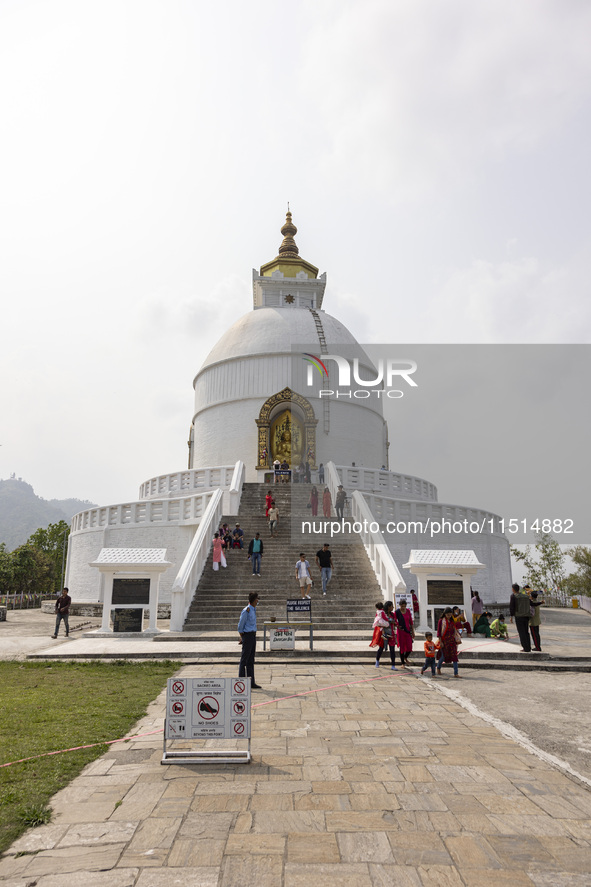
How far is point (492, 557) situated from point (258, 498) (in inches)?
362

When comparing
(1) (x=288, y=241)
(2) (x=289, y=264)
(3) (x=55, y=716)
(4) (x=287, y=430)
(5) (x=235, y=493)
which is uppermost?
(1) (x=288, y=241)

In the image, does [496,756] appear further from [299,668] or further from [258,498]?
[258,498]

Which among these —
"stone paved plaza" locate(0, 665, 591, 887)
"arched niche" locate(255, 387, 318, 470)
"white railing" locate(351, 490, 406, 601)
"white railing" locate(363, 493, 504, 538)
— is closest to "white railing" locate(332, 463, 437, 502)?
"white railing" locate(363, 493, 504, 538)

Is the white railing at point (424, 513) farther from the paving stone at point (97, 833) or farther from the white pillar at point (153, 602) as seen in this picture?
the paving stone at point (97, 833)

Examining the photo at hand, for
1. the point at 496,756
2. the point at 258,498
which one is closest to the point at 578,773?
the point at 496,756

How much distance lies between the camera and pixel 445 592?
14359mm

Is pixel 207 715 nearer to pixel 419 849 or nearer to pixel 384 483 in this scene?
pixel 419 849

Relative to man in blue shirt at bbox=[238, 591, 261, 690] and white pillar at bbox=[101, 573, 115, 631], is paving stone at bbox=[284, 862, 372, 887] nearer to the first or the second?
man in blue shirt at bbox=[238, 591, 261, 690]

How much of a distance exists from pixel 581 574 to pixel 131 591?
1481 inches

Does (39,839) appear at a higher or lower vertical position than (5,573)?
lower

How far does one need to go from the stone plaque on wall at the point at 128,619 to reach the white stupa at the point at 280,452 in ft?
3.80

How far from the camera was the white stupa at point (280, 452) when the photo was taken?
2031 cm

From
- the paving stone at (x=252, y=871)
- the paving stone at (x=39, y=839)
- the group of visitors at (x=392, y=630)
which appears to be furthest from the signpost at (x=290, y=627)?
the paving stone at (x=252, y=871)

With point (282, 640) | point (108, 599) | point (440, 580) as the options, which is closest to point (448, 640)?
point (282, 640)
